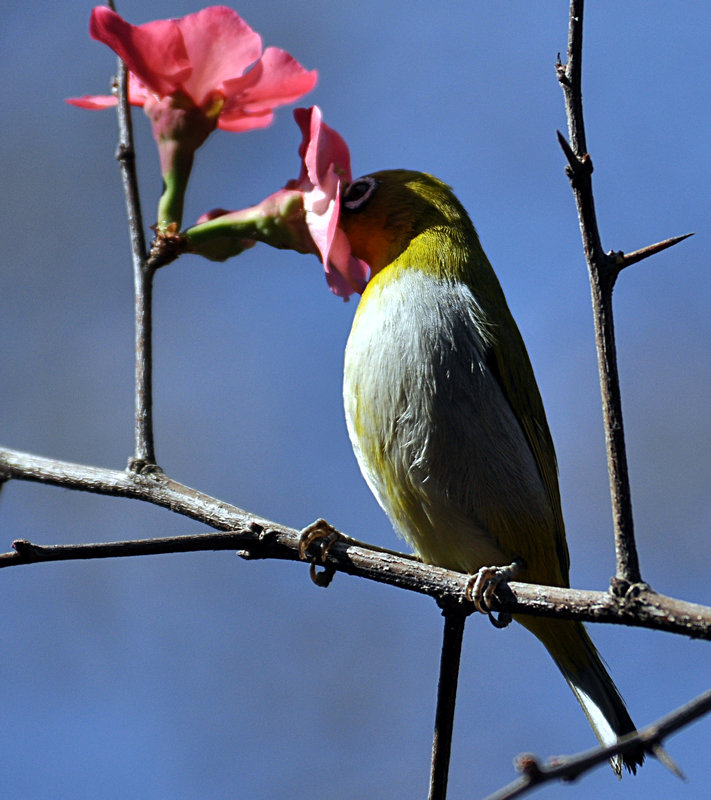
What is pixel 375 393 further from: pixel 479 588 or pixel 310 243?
pixel 479 588

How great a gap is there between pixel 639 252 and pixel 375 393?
1259 millimetres

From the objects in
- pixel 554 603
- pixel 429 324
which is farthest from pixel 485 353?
pixel 554 603

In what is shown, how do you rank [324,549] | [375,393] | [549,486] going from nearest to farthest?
[324,549]
[375,393]
[549,486]

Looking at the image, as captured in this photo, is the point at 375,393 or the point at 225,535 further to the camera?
the point at 375,393

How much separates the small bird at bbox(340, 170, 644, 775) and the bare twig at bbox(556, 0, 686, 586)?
3.64 ft

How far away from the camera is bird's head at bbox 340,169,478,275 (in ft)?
10.3

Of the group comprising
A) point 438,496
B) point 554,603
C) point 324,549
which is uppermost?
point 438,496

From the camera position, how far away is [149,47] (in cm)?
241

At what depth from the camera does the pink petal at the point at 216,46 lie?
95.3 inches

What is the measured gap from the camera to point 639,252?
1570mm

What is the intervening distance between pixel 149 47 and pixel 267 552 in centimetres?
137

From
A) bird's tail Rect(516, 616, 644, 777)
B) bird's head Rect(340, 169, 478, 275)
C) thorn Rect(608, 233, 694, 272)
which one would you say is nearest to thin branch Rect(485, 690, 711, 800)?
thorn Rect(608, 233, 694, 272)

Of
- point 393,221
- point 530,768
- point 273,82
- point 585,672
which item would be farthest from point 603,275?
point 585,672

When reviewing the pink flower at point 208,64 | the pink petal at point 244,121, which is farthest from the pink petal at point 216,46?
the pink petal at point 244,121
